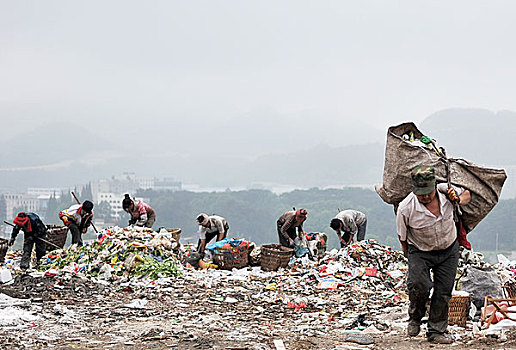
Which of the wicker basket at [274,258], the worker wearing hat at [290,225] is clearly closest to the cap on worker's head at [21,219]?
the wicker basket at [274,258]

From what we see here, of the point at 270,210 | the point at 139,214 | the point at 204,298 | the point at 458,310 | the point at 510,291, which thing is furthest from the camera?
the point at 270,210

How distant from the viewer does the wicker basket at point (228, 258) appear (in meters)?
10.2

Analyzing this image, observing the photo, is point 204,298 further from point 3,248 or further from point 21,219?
point 3,248

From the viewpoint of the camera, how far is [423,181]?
436cm

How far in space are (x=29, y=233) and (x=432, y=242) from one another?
25.9ft

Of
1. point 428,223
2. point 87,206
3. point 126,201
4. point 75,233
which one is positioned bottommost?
point 75,233

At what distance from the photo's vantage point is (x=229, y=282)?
884cm

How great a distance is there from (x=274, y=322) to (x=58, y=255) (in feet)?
18.0

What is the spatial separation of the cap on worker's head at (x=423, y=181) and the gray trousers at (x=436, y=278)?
59 cm

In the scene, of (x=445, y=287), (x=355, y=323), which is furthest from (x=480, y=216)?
(x=355, y=323)

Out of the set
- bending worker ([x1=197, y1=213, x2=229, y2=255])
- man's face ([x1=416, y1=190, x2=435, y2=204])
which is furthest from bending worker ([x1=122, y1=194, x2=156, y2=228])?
man's face ([x1=416, y1=190, x2=435, y2=204])

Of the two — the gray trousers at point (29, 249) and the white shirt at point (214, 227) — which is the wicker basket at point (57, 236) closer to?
the gray trousers at point (29, 249)

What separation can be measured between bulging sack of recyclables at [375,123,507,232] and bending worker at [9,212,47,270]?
282 inches

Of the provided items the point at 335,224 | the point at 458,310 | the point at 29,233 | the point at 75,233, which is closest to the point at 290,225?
the point at 335,224
